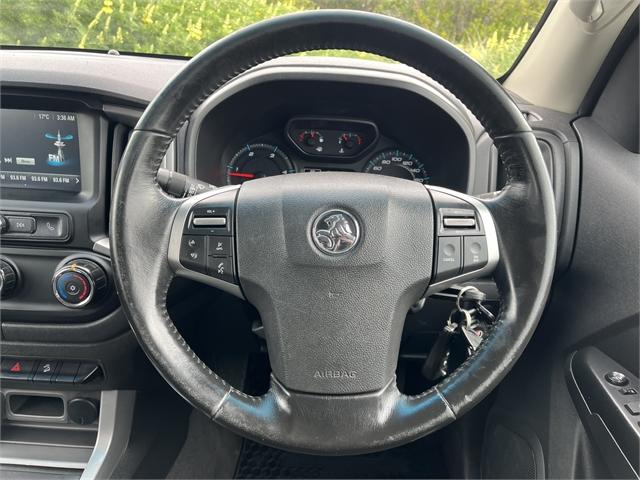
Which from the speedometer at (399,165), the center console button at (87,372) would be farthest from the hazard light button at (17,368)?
the speedometer at (399,165)

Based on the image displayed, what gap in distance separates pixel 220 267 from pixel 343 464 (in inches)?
43.7

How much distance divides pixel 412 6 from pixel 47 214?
1057 millimetres

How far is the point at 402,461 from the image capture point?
1.91m

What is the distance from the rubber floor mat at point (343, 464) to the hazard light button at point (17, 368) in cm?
73

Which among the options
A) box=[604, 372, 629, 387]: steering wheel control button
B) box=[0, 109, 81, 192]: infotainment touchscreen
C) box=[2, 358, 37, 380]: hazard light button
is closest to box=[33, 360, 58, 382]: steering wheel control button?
box=[2, 358, 37, 380]: hazard light button

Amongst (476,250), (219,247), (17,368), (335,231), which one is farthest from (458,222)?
(17,368)

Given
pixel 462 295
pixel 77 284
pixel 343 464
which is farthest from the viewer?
pixel 343 464

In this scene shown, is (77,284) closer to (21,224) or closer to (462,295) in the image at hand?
(21,224)

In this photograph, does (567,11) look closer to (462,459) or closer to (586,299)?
(586,299)

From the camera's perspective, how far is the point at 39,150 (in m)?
1.51

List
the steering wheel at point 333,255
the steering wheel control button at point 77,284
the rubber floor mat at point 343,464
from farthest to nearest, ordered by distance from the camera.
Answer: the rubber floor mat at point 343,464 < the steering wheel control button at point 77,284 < the steering wheel at point 333,255

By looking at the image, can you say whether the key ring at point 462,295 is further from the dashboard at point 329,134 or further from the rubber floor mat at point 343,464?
the rubber floor mat at point 343,464

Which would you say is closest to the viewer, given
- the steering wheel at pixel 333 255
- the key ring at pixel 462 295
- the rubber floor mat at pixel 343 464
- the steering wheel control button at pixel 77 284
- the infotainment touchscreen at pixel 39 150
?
the steering wheel at pixel 333 255

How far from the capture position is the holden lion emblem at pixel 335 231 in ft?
3.36
